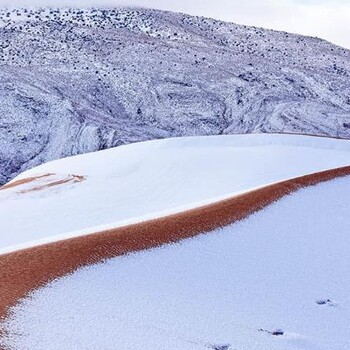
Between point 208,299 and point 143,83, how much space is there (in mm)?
33974

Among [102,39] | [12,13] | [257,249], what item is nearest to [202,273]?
[257,249]

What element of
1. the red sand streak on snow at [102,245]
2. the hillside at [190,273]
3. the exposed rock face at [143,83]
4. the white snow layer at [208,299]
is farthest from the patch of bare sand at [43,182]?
the exposed rock face at [143,83]

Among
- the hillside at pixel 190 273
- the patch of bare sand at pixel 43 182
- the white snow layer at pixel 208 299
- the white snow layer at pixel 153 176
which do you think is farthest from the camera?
the patch of bare sand at pixel 43 182

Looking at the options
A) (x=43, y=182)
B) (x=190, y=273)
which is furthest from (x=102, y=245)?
(x=43, y=182)

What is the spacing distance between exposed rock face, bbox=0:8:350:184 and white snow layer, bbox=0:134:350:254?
1539cm

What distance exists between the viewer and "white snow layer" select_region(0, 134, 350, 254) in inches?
475

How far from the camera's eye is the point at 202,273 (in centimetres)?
681

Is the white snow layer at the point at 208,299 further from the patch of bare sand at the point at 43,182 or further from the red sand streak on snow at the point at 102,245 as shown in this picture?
the patch of bare sand at the point at 43,182

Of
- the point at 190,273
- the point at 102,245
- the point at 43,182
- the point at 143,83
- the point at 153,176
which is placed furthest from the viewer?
the point at 143,83

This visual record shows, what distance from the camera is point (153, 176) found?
14328mm

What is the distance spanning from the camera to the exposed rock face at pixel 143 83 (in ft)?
111

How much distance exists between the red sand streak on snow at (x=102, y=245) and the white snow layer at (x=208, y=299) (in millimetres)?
137

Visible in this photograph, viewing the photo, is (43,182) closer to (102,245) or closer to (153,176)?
(153,176)

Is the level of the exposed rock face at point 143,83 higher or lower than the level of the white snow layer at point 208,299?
higher
